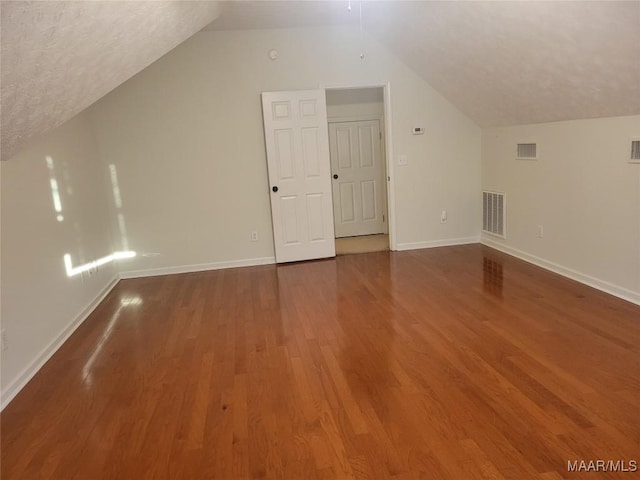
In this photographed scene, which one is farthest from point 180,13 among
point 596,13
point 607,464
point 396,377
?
point 607,464

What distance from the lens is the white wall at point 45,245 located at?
304 cm

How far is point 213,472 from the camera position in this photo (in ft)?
6.95

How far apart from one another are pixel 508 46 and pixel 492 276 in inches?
85.1

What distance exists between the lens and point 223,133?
5.43 meters

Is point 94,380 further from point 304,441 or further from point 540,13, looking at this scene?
point 540,13

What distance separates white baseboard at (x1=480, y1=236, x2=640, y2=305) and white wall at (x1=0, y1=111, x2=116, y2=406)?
14.9ft

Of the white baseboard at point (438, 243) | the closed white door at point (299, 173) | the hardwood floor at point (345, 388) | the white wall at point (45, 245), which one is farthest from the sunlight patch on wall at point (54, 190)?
the white baseboard at point (438, 243)

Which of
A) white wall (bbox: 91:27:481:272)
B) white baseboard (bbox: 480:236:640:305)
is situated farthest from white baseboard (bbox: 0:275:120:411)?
white baseboard (bbox: 480:236:640:305)

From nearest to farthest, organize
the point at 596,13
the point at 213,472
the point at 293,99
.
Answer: the point at 213,472 < the point at 596,13 < the point at 293,99

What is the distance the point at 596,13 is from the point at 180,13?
2.93 meters

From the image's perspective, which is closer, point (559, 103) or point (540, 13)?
point (540, 13)

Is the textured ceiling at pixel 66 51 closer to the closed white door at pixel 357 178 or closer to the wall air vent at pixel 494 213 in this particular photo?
the closed white door at pixel 357 178

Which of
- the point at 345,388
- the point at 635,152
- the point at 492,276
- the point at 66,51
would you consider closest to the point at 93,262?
the point at 66,51

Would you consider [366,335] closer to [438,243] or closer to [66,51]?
[66,51]
